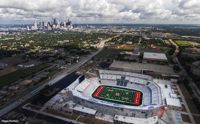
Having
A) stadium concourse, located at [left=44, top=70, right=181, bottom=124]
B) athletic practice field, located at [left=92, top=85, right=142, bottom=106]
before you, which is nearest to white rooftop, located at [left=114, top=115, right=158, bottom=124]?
stadium concourse, located at [left=44, top=70, right=181, bottom=124]

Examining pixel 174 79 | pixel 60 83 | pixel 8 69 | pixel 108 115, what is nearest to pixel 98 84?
pixel 60 83

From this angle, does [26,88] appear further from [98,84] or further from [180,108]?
[180,108]

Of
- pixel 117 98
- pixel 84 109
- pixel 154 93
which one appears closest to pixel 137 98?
pixel 154 93

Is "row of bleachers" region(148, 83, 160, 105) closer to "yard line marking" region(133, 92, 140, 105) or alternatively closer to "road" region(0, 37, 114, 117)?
"yard line marking" region(133, 92, 140, 105)

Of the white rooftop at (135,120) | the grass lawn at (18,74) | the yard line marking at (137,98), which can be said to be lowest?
the white rooftop at (135,120)

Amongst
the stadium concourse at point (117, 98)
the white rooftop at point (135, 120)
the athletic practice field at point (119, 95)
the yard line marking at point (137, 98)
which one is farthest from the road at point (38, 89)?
the yard line marking at point (137, 98)

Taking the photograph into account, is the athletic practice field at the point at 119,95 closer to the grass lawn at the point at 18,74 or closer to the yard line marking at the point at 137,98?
the yard line marking at the point at 137,98
